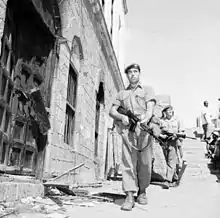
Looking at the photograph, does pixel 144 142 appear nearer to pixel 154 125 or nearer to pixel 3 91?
pixel 154 125

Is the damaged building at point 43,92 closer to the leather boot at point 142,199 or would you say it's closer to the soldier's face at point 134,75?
the leather boot at point 142,199

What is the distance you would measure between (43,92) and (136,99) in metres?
1.68

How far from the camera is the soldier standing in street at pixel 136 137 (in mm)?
3689

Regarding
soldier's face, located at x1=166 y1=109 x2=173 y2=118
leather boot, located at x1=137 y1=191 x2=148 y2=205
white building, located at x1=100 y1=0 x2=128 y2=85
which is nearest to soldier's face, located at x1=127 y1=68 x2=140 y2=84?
leather boot, located at x1=137 y1=191 x2=148 y2=205

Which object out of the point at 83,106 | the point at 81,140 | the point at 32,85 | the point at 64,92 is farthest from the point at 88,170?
the point at 32,85

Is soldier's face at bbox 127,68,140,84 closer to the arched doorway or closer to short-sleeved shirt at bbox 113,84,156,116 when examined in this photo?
short-sleeved shirt at bbox 113,84,156,116

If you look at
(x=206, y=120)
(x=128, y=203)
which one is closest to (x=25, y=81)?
(x=128, y=203)

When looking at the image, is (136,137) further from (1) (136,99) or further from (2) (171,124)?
(2) (171,124)

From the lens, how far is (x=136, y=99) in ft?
12.8

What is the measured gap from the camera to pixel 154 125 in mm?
3803

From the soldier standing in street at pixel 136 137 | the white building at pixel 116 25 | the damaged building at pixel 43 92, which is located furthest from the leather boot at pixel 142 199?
the white building at pixel 116 25

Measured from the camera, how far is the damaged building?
3.85 metres

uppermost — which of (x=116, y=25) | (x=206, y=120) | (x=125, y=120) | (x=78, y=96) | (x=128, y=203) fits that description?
(x=116, y=25)

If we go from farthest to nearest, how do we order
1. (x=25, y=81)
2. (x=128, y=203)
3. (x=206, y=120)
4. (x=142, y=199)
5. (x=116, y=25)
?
1. (x=116, y=25)
2. (x=206, y=120)
3. (x=25, y=81)
4. (x=142, y=199)
5. (x=128, y=203)
